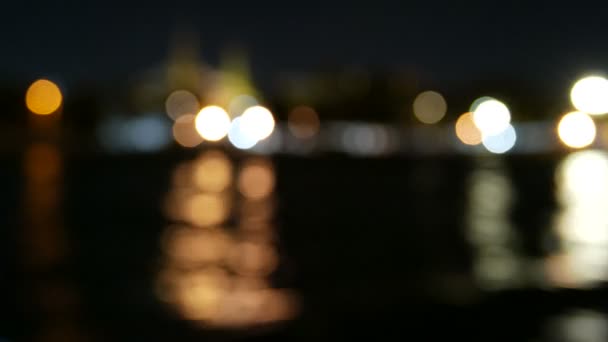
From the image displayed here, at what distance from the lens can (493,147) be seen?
62438 millimetres

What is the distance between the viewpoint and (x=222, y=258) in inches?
520

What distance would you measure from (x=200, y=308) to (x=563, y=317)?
3020 millimetres

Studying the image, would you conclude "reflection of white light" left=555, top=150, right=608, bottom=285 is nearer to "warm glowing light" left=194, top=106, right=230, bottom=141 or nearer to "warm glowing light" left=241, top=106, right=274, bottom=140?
"warm glowing light" left=241, top=106, right=274, bottom=140

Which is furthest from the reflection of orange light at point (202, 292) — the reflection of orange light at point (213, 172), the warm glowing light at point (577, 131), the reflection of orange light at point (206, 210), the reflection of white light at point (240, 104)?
the reflection of white light at point (240, 104)

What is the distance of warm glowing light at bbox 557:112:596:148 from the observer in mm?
49628

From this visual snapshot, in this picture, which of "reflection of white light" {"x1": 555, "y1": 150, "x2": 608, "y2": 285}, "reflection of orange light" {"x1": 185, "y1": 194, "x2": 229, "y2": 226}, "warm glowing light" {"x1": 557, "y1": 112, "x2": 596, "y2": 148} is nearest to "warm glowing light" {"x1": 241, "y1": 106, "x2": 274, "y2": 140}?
"warm glowing light" {"x1": 557, "y1": 112, "x2": 596, "y2": 148}

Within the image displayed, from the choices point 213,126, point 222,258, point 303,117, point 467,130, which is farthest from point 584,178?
point 303,117

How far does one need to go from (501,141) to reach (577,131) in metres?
13.2

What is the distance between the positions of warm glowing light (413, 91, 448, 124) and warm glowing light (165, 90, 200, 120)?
2704cm

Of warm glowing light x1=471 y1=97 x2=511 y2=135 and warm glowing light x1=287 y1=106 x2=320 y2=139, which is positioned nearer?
warm glowing light x1=471 y1=97 x2=511 y2=135

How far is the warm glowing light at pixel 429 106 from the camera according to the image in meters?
108

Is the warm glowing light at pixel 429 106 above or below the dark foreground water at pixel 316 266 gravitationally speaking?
above

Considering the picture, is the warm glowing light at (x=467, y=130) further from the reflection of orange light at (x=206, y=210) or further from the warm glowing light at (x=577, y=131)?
the reflection of orange light at (x=206, y=210)

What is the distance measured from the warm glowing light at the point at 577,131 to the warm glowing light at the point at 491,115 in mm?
16905
